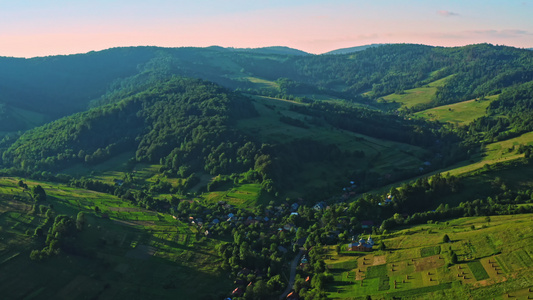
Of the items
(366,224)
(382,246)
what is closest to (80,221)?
(366,224)

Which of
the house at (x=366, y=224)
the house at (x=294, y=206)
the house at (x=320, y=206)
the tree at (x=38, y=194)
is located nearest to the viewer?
the house at (x=366, y=224)

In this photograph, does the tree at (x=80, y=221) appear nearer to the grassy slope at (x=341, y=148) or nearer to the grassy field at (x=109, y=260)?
the grassy field at (x=109, y=260)

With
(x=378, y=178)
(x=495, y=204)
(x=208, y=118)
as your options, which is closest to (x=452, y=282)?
(x=495, y=204)

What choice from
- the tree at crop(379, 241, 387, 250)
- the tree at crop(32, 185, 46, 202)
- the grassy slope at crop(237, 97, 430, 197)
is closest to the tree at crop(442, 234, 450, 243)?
the tree at crop(379, 241, 387, 250)

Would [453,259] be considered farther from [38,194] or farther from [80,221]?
[38,194]

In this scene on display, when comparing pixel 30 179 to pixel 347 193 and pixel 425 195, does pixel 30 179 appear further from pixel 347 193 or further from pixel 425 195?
pixel 425 195

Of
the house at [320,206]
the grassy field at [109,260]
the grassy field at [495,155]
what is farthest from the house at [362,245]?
the grassy field at [495,155]
